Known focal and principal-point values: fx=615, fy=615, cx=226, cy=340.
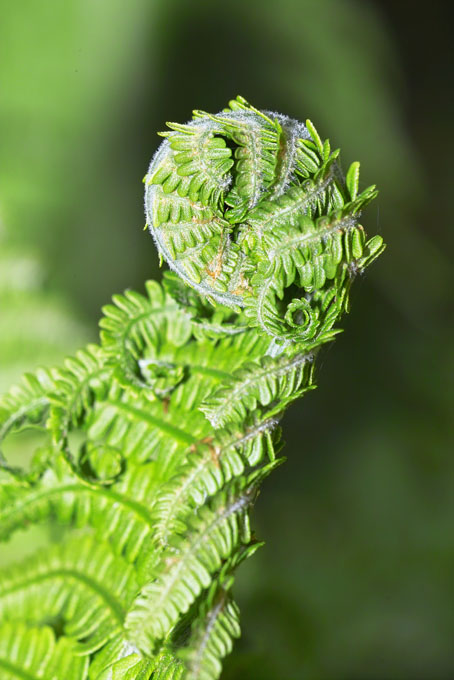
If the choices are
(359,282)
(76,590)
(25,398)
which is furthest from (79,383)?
(359,282)

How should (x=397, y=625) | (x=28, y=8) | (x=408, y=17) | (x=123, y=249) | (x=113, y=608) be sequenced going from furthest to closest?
(x=408, y=17) < (x=397, y=625) < (x=123, y=249) < (x=28, y=8) < (x=113, y=608)

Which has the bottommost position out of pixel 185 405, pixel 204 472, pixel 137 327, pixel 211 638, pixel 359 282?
pixel 211 638

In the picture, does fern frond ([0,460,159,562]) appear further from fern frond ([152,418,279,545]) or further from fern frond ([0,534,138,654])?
fern frond ([152,418,279,545])

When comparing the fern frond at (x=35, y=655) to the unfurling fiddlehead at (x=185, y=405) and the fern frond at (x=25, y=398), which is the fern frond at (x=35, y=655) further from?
the fern frond at (x=25, y=398)

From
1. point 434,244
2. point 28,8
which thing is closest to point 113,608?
point 28,8

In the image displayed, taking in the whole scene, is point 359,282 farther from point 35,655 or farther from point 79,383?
point 35,655

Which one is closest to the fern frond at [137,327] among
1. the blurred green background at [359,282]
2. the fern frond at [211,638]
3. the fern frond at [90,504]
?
the fern frond at [90,504]

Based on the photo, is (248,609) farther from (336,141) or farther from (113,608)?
(336,141)
